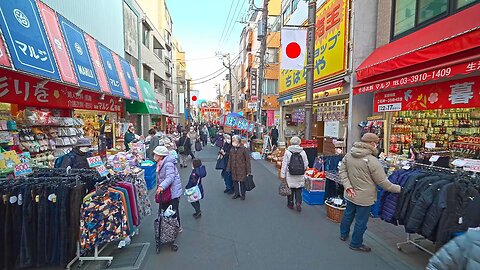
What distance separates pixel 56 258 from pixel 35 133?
5.25m

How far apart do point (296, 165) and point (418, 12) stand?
605cm

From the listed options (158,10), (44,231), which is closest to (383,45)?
(44,231)

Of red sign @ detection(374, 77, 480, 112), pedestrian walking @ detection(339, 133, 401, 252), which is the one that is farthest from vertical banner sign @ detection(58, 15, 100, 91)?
red sign @ detection(374, 77, 480, 112)

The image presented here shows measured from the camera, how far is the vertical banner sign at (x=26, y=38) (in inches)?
186

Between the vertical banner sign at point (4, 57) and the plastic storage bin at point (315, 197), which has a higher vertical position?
the vertical banner sign at point (4, 57)

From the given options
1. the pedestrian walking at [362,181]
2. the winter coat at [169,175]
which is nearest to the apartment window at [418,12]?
the pedestrian walking at [362,181]

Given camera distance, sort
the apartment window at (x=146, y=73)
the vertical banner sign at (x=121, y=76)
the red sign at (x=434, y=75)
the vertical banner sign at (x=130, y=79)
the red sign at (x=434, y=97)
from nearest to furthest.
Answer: the red sign at (x=434, y=75), the red sign at (x=434, y=97), the vertical banner sign at (x=121, y=76), the vertical banner sign at (x=130, y=79), the apartment window at (x=146, y=73)

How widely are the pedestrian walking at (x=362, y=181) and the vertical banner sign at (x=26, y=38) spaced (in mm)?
6223

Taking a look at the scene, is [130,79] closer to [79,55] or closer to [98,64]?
[98,64]

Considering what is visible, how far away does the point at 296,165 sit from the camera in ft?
19.9

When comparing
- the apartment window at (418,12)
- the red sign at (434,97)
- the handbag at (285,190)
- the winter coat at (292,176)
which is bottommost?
the handbag at (285,190)

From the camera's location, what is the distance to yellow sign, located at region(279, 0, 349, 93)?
31.3 ft

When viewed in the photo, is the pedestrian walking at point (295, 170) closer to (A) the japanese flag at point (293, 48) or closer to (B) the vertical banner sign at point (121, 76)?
(A) the japanese flag at point (293, 48)

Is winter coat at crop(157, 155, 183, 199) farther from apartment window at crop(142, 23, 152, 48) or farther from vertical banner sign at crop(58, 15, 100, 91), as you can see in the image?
apartment window at crop(142, 23, 152, 48)
